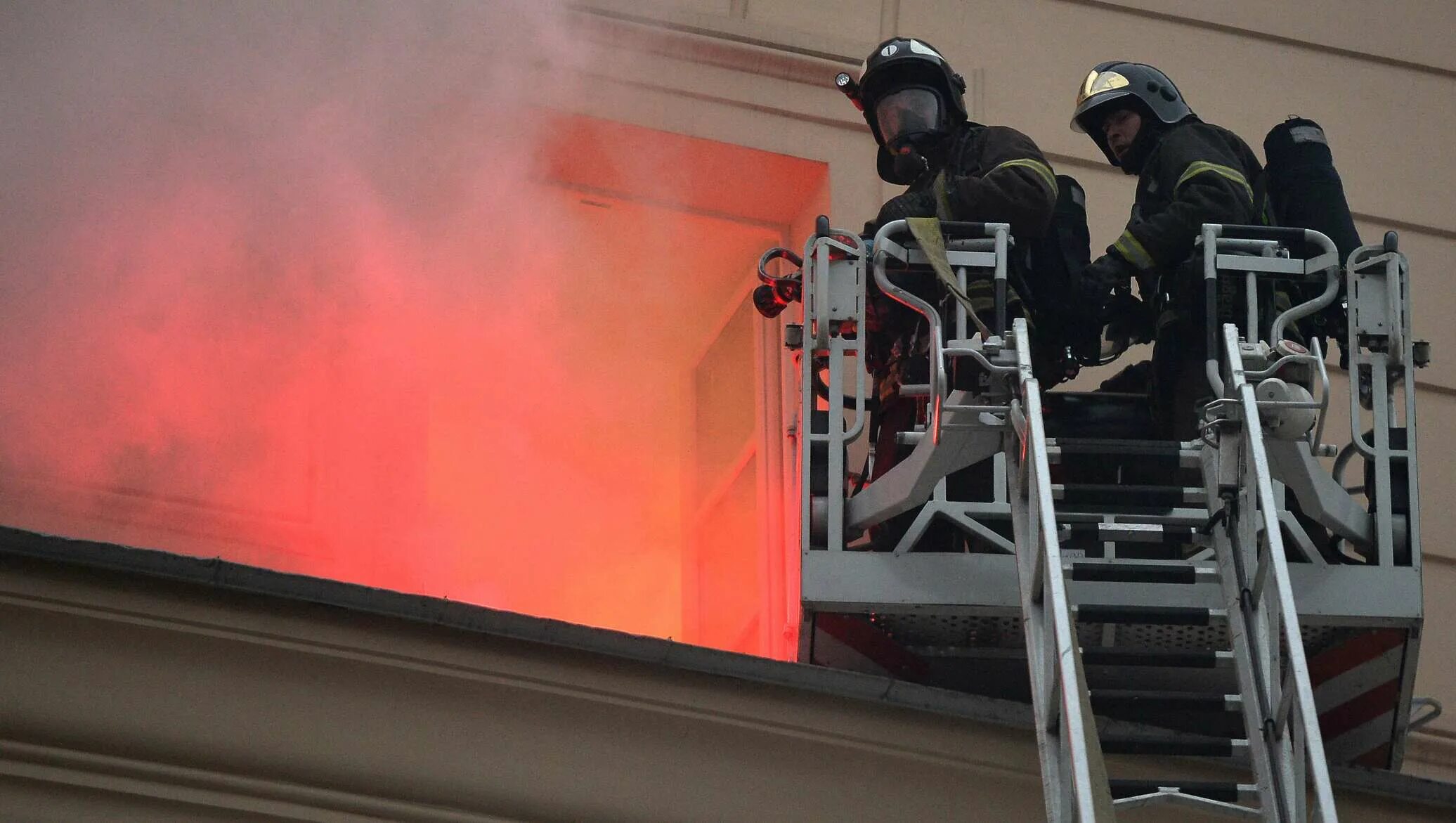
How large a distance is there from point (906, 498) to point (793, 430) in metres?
0.94

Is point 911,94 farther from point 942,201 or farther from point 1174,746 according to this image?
point 1174,746

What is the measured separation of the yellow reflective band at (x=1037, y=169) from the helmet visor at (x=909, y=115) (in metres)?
0.40

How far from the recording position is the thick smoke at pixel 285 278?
8633 mm

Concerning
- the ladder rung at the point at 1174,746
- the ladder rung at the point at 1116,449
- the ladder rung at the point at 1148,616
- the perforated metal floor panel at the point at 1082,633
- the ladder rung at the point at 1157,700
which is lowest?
the ladder rung at the point at 1174,746

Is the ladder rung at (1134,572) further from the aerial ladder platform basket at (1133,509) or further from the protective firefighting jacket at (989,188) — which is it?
the protective firefighting jacket at (989,188)

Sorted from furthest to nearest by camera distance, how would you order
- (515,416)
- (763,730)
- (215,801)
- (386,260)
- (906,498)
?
(515,416)
(386,260)
(906,498)
(763,730)
(215,801)

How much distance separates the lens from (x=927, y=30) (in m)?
9.59

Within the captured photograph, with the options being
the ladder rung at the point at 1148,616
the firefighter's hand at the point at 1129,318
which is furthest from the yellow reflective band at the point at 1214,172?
the ladder rung at the point at 1148,616

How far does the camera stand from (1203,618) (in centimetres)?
601

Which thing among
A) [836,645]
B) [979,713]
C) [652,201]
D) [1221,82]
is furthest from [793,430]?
[1221,82]

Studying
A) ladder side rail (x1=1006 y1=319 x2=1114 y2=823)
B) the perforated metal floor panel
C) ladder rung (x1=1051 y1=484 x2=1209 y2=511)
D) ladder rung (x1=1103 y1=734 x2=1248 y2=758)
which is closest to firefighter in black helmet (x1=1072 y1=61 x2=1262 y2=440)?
ladder rung (x1=1051 y1=484 x2=1209 y2=511)

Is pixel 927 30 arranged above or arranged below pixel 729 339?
above

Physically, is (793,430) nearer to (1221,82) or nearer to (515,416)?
(515,416)

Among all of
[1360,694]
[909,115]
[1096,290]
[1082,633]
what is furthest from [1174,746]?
[909,115]
